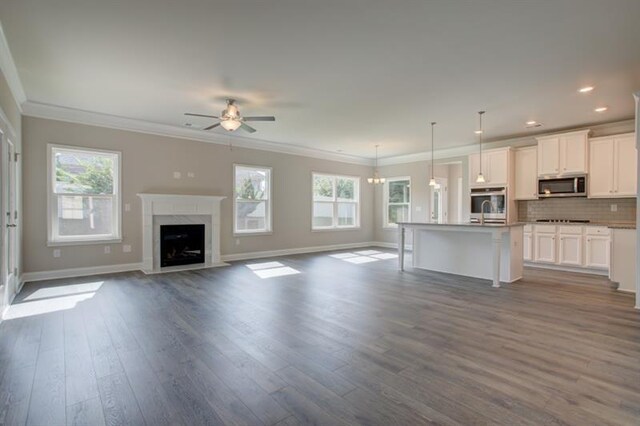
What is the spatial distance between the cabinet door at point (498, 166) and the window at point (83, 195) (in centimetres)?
776

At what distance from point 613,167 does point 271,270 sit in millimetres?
6570

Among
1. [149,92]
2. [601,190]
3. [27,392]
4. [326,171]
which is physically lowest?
[27,392]

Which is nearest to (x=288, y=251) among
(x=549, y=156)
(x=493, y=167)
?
(x=493, y=167)

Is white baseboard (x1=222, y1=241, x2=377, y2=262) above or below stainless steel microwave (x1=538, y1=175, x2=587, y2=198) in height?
below

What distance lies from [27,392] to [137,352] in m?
0.71

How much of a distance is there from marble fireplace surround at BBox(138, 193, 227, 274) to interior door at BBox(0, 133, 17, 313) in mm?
1912

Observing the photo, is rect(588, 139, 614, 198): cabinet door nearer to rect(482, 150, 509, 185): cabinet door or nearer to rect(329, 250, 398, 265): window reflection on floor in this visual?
rect(482, 150, 509, 185): cabinet door

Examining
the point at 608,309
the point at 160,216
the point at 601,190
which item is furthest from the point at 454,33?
the point at 160,216

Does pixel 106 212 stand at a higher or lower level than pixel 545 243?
higher

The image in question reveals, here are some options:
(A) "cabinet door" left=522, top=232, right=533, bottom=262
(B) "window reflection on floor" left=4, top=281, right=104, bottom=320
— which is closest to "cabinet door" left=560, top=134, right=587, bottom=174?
(A) "cabinet door" left=522, top=232, right=533, bottom=262

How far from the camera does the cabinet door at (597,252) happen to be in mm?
5801

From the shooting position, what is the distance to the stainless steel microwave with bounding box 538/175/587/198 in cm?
617

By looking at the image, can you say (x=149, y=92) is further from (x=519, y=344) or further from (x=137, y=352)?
(x=519, y=344)

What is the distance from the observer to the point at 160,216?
641 cm
